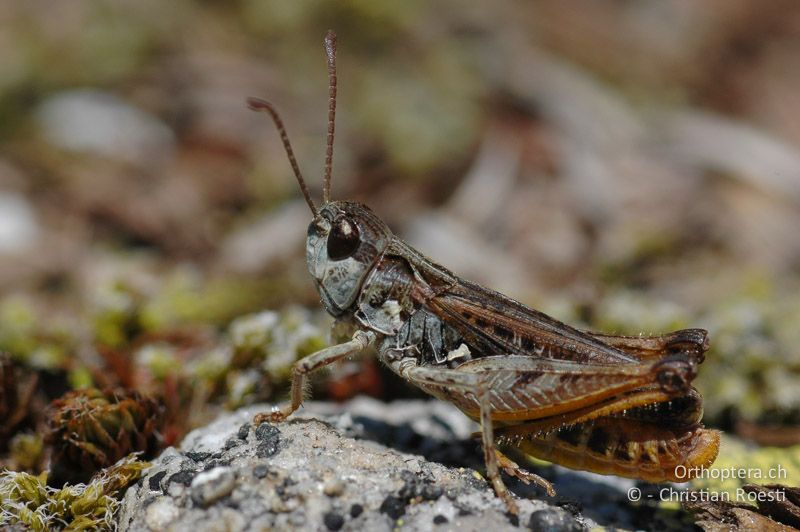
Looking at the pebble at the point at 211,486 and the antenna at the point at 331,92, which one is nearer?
the pebble at the point at 211,486

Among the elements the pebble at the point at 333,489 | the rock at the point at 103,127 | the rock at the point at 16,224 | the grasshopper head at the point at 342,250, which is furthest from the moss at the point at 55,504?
the rock at the point at 103,127

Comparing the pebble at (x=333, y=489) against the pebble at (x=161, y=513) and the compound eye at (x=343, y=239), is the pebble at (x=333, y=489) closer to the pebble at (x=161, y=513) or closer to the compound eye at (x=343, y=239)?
the pebble at (x=161, y=513)

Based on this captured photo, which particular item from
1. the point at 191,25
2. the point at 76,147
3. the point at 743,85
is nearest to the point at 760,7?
the point at 743,85

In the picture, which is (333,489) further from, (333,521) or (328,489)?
(333,521)

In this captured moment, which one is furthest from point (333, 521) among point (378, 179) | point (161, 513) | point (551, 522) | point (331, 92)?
point (378, 179)

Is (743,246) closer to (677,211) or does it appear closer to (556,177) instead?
(677,211)

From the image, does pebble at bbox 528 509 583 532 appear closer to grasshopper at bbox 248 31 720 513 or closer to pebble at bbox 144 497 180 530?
grasshopper at bbox 248 31 720 513

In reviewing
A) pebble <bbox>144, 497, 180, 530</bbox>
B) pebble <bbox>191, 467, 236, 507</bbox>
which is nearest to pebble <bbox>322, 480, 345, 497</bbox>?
pebble <bbox>191, 467, 236, 507</bbox>
